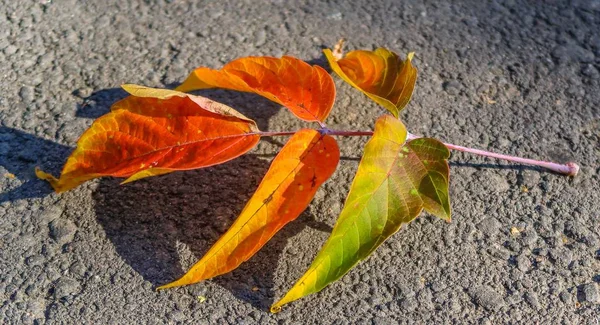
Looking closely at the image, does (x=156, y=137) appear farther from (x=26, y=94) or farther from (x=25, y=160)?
(x=26, y=94)

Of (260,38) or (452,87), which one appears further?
(260,38)

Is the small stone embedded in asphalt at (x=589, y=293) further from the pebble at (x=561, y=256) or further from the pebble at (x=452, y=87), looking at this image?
the pebble at (x=452, y=87)

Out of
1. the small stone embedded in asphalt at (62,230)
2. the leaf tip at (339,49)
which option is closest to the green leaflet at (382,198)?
the small stone embedded in asphalt at (62,230)

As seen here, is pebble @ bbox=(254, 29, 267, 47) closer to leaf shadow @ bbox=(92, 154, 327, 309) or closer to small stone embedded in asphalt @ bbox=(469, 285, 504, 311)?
leaf shadow @ bbox=(92, 154, 327, 309)

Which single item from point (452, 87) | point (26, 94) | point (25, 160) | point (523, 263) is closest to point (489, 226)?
point (523, 263)

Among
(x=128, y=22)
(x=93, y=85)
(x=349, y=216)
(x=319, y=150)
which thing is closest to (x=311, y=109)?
(x=319, y=150)

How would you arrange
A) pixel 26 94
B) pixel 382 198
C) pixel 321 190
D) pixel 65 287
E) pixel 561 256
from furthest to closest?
1. pixel 26 94
2. pixel 321 190
3. pixel 561 256
4. pixel 65 287
5. pixel 382 198

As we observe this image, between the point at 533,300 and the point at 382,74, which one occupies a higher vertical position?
the point at 382,74

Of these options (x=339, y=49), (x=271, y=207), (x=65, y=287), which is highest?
(x=271, y=207)
